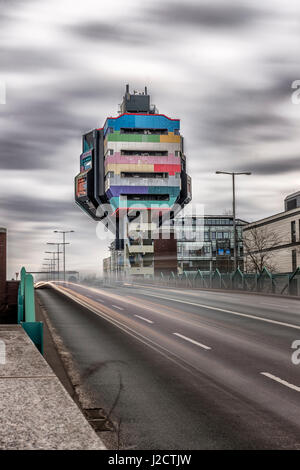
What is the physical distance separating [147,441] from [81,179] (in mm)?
179015

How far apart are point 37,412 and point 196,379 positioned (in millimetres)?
5070

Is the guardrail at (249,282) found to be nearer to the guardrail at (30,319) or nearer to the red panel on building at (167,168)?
the guardrail at (30,319)

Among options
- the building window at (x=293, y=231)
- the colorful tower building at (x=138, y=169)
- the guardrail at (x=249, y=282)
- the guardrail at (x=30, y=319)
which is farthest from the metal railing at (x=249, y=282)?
the colorful tower building at (x=138, y=169)

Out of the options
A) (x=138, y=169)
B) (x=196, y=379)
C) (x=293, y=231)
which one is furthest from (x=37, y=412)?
(x=138, y=169)

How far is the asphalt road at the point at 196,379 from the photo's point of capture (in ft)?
22.0

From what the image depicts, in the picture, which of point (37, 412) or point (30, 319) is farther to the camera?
point (30, 319)

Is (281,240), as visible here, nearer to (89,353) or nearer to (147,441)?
(89,353)

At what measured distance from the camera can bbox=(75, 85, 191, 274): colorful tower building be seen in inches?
6550

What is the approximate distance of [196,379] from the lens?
10.1 m

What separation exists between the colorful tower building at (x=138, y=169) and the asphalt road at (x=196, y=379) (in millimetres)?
140610

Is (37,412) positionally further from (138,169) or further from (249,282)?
(138,169)

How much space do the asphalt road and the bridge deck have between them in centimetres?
105

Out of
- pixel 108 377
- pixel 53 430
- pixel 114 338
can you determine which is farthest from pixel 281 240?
pixel 53 430

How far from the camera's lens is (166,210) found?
169 meters
